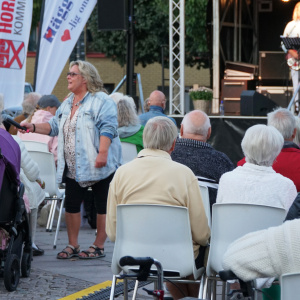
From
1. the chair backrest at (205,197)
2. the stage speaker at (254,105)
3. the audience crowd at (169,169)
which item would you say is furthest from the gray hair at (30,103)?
the chair backrest at (205,197)

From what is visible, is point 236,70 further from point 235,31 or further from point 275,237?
point 275,237

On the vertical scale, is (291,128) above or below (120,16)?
below

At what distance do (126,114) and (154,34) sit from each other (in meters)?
23.9

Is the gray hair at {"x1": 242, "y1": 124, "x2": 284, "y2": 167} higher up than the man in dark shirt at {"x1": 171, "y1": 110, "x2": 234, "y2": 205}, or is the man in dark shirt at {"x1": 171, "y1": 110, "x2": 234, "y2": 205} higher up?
the gray hair at {"x1": 242, "y1": 124, "x2": 284, "y2": 167}

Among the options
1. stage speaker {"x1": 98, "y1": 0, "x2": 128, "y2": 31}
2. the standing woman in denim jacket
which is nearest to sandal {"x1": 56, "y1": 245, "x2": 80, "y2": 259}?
the standing woman in denim jacket

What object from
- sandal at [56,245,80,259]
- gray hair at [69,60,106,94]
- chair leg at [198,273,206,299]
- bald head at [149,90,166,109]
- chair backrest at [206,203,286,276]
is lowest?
sandal at [56,245,80,259]

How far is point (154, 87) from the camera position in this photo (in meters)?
37.8

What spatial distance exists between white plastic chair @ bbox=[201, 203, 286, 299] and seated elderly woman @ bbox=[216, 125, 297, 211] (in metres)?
0.29

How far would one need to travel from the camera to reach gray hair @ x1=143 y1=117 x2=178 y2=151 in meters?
5.82

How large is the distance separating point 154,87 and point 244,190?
32246 millimetres

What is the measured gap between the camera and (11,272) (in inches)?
275

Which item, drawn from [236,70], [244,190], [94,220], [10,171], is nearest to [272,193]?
[244,190]

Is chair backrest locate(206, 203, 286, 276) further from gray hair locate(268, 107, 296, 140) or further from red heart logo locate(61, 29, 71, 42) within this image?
red heart logo locate(61, 29, 71, 42)

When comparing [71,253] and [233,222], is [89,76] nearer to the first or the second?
[71,253]
